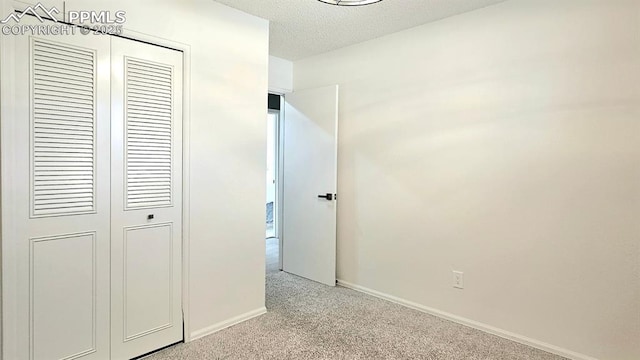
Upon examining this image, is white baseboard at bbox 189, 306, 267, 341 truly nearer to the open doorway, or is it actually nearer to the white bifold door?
the white bifold door

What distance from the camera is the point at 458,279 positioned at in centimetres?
283

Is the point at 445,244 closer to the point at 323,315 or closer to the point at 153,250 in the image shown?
the point at 323,315

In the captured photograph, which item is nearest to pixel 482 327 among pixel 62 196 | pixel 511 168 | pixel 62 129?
pixel 511 168

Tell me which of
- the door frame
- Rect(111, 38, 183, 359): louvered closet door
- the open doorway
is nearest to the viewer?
the door frame

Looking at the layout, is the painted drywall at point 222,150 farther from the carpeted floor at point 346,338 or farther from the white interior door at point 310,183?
the white interior door at point 310,183

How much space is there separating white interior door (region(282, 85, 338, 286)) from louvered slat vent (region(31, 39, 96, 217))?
2.10m

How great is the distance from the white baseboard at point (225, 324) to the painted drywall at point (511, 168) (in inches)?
42.8

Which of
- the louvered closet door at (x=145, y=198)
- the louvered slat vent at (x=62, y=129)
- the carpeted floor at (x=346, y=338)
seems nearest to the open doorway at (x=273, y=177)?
the carpeted floor at (x=346, y=338)

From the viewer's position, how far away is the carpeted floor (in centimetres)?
232

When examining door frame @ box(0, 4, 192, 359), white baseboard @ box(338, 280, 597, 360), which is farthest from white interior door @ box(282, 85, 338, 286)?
door frame @ box(0, 4, 192, 359)

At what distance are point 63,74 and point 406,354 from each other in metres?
2.61

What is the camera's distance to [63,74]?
6.27ft

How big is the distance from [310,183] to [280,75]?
1.24 metres

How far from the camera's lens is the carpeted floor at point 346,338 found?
2.32 m
